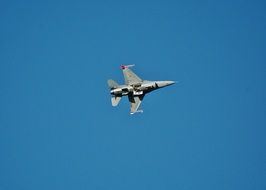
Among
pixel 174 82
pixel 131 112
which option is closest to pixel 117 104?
pixel 131 112

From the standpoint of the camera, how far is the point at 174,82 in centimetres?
8788

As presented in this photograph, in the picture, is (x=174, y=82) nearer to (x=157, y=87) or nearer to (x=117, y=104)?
(x=157, y=87)

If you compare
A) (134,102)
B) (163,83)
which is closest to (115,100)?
(134,102)

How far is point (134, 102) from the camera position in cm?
8950

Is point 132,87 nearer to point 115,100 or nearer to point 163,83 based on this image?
point 115,100

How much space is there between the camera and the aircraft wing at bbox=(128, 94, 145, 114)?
8925 cm

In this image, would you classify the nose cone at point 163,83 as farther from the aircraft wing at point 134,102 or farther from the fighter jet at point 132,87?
the aircraft wing at point 134,102

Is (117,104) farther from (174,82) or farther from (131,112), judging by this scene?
(174,82)

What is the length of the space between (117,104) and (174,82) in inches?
399

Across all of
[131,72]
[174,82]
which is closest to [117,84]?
[131,72]


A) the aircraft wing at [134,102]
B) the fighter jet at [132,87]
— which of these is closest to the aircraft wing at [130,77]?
the fighter jet at [132,87]

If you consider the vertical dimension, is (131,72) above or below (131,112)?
above

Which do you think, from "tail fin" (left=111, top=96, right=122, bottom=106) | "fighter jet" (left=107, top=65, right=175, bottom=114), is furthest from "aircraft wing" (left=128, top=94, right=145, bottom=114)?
"tail fin" (left=111, top=96, right=122, bottom=106)

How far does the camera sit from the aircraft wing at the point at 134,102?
A: 89250 mm
